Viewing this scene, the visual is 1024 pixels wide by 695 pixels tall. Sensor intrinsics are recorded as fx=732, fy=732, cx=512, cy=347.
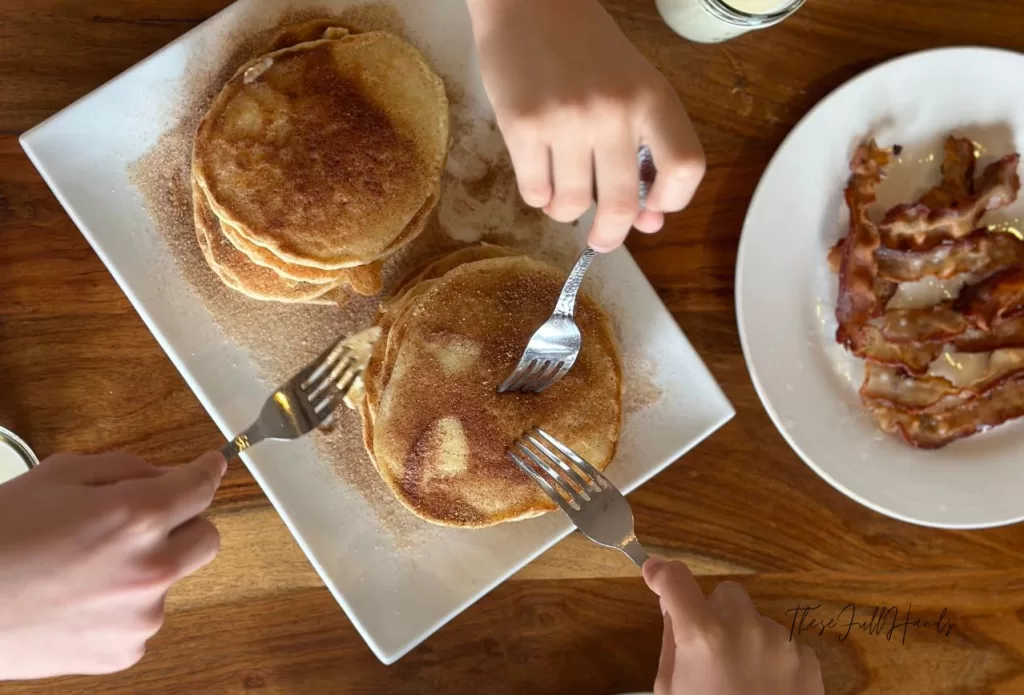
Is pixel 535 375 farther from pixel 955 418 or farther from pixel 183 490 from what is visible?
pixel 955 418

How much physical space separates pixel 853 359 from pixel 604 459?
20.5 inches

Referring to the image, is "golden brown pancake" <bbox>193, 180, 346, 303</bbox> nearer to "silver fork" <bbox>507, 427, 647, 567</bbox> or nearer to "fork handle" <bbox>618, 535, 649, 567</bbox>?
"silver fork" <bbox>507, 427, 647, 567</bbox>

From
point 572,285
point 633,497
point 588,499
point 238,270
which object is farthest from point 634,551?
point 238,270

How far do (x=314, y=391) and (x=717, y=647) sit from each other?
729 millimetres

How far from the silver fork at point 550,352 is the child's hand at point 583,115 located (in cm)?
23

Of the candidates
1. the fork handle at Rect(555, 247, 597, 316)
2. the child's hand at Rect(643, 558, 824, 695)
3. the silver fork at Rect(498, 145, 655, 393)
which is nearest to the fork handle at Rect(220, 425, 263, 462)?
the silver fork at Rect(498, 145, 655, 393)

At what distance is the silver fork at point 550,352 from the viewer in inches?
45.2

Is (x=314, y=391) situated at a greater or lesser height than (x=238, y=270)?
lesser

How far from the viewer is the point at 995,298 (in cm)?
132

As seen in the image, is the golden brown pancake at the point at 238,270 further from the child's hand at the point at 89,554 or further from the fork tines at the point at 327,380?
the child's hand at the point at 89,554

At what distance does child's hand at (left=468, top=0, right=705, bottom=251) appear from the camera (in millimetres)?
867

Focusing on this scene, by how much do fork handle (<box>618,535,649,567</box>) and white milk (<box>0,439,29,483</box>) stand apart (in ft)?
3.26

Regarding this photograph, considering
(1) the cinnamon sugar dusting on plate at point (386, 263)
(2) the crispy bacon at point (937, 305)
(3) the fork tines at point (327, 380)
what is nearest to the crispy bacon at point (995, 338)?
(2) the crispy bacon at point (937, 305)

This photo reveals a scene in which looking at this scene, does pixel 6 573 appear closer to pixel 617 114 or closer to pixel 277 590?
pixel 277 590
